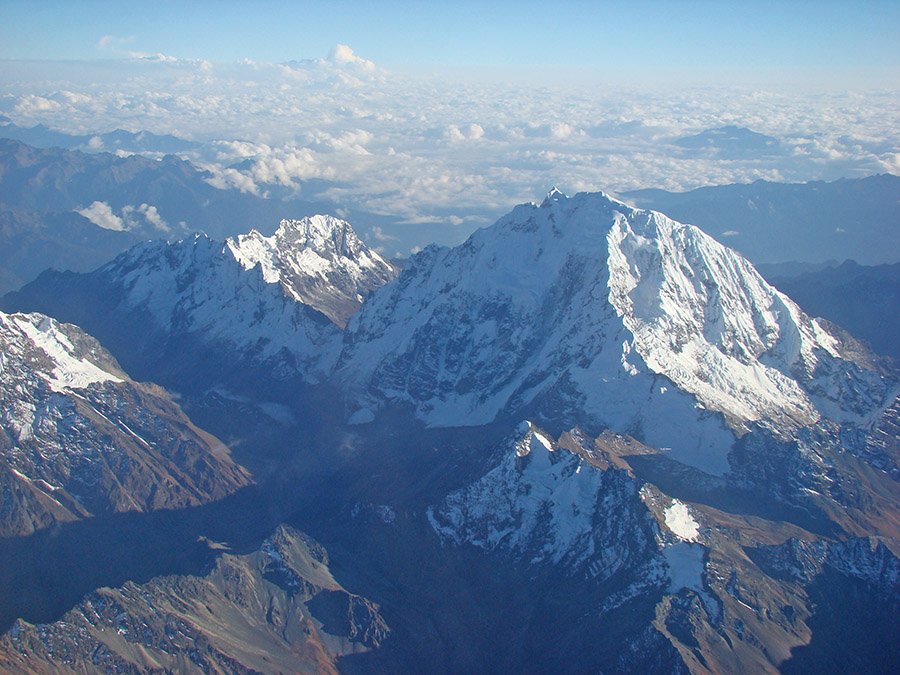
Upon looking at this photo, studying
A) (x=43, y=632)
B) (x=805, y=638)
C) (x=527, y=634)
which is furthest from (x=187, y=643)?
(x=805, y=638)

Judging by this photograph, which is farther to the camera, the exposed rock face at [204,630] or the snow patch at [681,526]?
the snow patch at [681,526]

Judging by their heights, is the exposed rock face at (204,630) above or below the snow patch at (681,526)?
below

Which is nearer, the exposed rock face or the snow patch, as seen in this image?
the exposed rock face

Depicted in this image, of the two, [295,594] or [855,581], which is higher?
[855,581]

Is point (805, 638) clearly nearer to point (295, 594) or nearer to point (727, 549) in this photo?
point (727, 549)

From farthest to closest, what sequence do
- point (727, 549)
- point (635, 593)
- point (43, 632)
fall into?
point (727, 549), point (635, 593), point (43, 632)

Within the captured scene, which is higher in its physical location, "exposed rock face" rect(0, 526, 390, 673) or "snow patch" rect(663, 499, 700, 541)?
"snow patch" rect(663, 499, 700, 541)

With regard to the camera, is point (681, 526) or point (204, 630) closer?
point (204, 630)

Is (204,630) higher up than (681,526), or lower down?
lower down

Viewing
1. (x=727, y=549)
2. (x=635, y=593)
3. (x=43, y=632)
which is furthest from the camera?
(x=727, y=549)

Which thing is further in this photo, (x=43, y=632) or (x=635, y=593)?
(x=635, y=593)

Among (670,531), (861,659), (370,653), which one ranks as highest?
(670,531)
